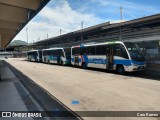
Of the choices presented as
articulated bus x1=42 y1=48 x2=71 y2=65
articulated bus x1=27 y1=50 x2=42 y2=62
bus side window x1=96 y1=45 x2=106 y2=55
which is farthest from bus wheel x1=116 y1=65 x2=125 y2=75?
articulated bus x1=27 y1=50 x2=42 y2=62

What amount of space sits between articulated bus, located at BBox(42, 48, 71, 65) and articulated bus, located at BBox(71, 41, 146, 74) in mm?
6369

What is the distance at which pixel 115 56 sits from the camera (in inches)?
729

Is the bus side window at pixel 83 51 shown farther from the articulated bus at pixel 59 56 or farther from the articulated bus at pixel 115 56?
the articulated bus at pixel 59 56

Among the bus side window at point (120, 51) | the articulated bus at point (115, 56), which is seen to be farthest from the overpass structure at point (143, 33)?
the bus side window at point (120, 51)

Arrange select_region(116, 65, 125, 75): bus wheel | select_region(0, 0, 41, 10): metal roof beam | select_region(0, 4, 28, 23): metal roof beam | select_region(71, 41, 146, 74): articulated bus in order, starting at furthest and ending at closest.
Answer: select_region(116, 65, 125, 75): bus wheel
select_region(71, 41, 146, 74): articulated bus
select_region(0, 4, 28, 23): metal roof beam
select_region(0, 0, 41, 10): metal roof beam

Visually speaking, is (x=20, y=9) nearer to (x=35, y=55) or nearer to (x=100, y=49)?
(x=100, y=49)

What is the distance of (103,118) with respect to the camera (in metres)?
6.13

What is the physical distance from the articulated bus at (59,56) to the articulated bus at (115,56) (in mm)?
6369

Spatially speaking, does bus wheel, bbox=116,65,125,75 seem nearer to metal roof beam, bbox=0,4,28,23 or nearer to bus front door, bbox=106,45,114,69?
bus front door, bbox=106,45,114,69

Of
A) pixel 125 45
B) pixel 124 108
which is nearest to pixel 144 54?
pixel 125 45

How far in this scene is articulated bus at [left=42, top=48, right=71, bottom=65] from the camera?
100 ft

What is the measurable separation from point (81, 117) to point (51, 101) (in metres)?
2.42

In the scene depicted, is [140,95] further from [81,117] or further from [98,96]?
[81,117]

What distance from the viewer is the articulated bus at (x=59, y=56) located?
3054 centimetres
